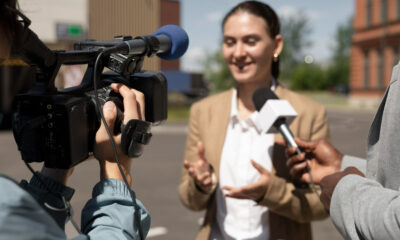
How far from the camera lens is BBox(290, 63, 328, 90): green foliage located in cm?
4812

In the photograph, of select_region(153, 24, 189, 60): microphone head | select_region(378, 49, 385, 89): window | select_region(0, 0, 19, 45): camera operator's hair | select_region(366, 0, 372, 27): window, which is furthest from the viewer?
select_region(366, 0, 372, 27): window

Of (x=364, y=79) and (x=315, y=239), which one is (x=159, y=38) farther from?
(x=364, y=79)

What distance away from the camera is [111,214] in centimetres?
90

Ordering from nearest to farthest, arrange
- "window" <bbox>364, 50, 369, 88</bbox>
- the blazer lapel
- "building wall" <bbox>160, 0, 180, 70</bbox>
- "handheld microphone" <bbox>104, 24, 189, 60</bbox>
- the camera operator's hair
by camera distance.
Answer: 1. the camera operator's hair
2. "handheld microphone" <bbox>104, 24, 189, 60</bbox>
3. "building wall" <bbox>160, 0, 180, 70</bbox>
4. the blazer lapel
5. "window" <bbox>364, 50, 369, 88</bbox>

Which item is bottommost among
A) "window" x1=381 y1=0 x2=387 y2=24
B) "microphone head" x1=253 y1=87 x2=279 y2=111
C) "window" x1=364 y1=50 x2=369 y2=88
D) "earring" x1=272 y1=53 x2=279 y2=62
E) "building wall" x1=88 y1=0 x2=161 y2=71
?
"window" x1=364 y1=50 x2=369 y2=88

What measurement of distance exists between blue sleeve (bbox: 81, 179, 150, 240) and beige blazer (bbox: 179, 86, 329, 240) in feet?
2.82

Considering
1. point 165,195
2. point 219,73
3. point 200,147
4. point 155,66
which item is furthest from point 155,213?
point 219,73

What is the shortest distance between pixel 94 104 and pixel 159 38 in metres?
0.28

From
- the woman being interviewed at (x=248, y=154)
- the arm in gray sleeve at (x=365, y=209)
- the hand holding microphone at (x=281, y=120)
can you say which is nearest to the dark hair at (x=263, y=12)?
the woman being interviewed at (x=248, y=154)

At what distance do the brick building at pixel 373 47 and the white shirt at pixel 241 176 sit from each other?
23803 millimetres

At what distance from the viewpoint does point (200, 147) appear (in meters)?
1.79

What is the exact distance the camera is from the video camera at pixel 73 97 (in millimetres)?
903

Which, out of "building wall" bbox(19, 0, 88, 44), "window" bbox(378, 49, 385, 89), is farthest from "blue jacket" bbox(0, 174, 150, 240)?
"window" bbox(378, 49, 385, 89)

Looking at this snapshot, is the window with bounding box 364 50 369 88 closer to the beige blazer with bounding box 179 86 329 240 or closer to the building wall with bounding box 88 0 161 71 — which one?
the beige blazer with bounding box 179 86 329 240
